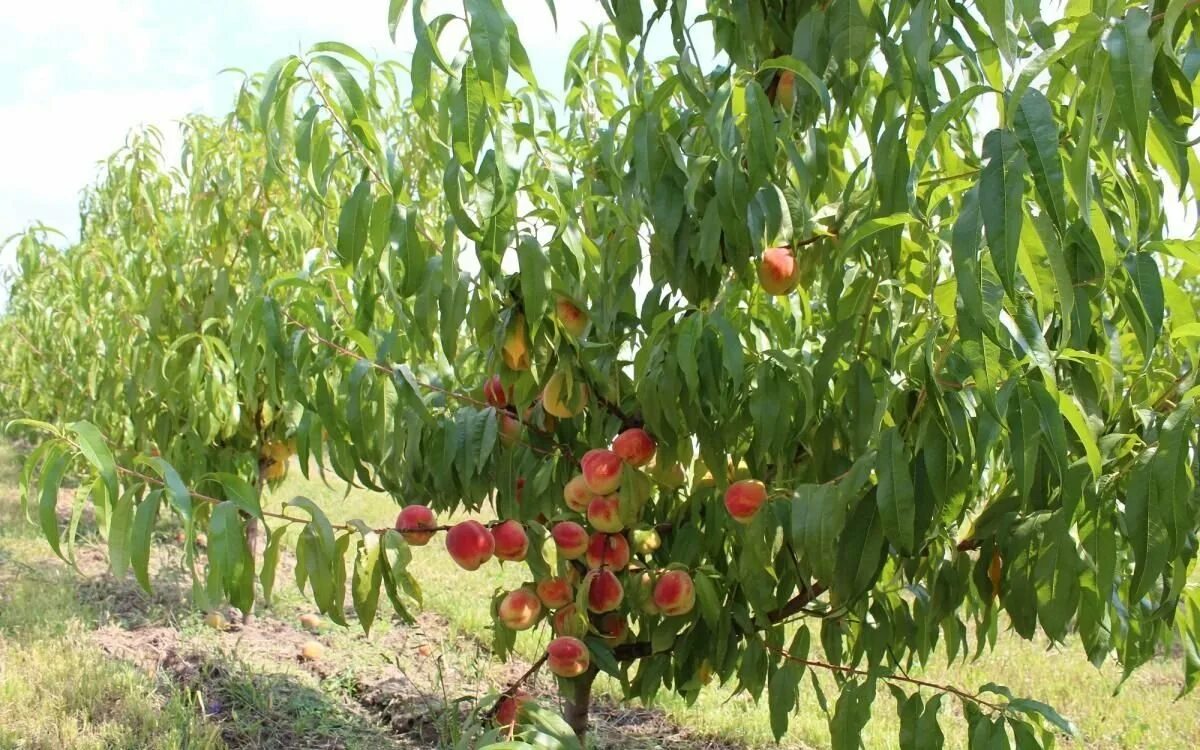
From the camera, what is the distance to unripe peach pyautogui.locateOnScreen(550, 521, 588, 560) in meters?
1.78

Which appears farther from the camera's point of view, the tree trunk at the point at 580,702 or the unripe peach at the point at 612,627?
the tree trunk at the point at 580,702

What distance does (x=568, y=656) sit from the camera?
5.86ft

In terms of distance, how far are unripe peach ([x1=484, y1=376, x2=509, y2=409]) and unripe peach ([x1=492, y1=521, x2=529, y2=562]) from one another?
0.25m

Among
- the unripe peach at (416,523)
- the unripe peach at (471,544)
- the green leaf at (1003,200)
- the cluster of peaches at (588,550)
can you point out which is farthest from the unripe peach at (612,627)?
the green leaf at (1003,200)

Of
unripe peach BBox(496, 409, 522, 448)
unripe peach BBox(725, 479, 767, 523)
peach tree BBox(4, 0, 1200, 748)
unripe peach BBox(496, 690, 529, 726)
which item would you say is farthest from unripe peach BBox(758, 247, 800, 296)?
unripe peach BBox(496, 690, 529, 726)

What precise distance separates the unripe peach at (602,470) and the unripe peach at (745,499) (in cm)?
21

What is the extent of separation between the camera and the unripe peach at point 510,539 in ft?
5.73

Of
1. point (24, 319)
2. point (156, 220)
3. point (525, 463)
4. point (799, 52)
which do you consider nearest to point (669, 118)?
point (799, 52)

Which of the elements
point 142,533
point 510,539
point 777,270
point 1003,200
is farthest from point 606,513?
point 1003,200

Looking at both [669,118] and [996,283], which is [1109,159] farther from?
[669,118]

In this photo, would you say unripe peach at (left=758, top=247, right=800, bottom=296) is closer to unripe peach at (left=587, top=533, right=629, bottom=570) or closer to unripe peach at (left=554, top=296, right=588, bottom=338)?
unripe peach at (left=554, top=296, right=588, bottom=338)

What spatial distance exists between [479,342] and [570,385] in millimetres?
181

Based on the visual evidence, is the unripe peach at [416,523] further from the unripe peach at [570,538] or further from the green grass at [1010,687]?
the green grass at [1010,687]

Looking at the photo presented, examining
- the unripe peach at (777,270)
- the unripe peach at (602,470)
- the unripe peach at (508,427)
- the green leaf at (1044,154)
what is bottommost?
the unripe peach at (602,470)
